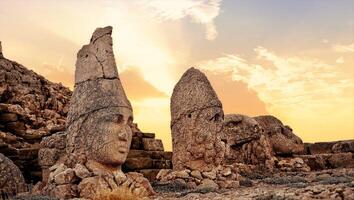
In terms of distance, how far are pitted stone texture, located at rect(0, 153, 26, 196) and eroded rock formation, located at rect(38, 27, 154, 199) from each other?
1068 millimetres

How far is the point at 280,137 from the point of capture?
24.4 meters

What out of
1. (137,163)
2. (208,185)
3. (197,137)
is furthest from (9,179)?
(137,163)

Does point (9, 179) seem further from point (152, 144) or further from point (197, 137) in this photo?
point (152, 144)

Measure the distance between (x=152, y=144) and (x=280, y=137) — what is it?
7.17 metres

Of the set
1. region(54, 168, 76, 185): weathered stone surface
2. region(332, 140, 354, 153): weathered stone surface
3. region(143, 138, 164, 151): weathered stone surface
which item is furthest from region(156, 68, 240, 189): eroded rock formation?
region(332, 140, 354, 153): weathered stone surface

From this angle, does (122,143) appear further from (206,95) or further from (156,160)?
(156,160)

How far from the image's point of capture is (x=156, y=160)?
65.7 feet

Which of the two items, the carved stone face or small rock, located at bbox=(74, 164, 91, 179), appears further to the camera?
the carved stone face

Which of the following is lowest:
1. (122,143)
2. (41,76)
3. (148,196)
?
(148,196)

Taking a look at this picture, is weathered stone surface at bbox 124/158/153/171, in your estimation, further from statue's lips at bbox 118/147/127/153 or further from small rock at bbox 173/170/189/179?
statue's lips at bbox 118/147/127/153

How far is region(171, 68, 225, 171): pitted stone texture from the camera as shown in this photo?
15.4 meters

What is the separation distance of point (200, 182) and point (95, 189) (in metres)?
4.20

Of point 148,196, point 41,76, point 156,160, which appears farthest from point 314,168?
point 41,76

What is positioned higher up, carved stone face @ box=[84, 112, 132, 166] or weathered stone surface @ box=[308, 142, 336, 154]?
weathered stone surface @ box=[308, 142, 336, 154]
